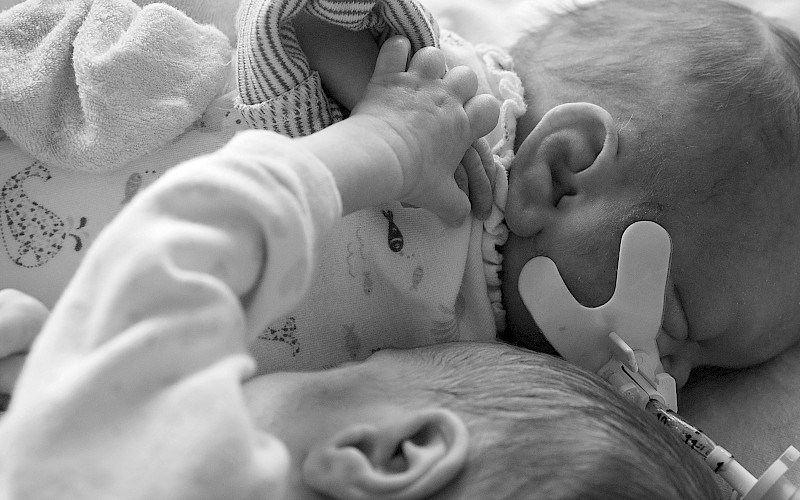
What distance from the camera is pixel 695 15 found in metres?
0.92

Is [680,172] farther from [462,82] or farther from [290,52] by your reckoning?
[290,52]

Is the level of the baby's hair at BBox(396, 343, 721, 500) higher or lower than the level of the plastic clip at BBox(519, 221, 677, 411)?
higher

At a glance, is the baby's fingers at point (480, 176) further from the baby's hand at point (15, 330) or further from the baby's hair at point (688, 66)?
the baby's hand at point (15, 330)

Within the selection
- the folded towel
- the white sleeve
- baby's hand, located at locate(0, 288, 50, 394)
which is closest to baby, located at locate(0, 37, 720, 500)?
the white sleeve

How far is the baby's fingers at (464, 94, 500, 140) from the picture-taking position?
0.81 metres

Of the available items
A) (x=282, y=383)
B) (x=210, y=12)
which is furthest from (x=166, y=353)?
(x=210, y=12)

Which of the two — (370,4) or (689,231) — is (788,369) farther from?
(370,4)

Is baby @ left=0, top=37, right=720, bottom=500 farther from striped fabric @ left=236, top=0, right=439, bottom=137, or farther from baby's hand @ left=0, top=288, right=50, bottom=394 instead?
baby's hand @ left=0, top=288, right=50, bottom=394

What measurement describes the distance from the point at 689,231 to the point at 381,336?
Answer: 0.38 metres

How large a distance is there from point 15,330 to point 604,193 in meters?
0.63

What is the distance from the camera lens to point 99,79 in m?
0.82

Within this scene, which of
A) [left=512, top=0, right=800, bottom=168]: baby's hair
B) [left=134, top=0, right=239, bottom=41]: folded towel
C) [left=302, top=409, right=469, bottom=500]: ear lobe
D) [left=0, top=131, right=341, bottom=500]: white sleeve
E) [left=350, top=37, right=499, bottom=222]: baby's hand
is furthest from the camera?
[left=134, top=0, right=239, bottom=41]: folded towel

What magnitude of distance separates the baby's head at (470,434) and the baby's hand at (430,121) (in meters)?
0.20

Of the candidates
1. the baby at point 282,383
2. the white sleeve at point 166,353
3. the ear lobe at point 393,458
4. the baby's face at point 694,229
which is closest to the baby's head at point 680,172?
the baby's face at point 694,229
